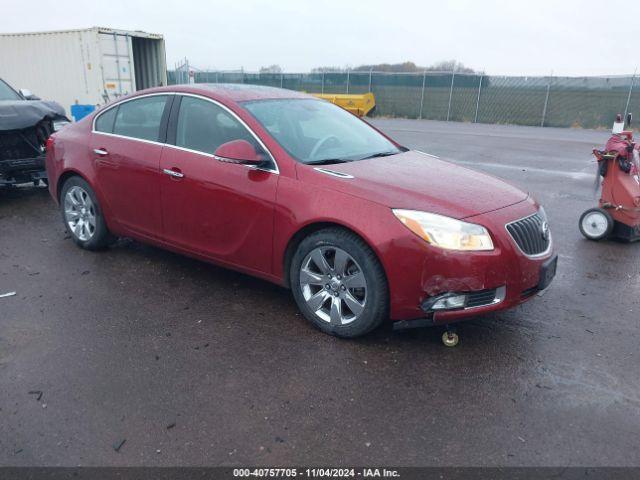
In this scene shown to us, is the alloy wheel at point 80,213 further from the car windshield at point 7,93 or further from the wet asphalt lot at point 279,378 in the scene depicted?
the car windshield at point 7,93

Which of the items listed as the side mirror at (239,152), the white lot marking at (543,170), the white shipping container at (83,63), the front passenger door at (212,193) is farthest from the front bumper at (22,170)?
the white shipping container at (83,63)

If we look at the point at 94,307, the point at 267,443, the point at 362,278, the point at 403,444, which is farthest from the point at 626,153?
the point at 94,307

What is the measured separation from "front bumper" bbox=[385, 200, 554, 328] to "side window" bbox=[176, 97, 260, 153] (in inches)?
60.7

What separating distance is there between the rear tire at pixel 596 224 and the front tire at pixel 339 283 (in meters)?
3.81

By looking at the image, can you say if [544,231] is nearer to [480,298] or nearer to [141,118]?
[480,298]

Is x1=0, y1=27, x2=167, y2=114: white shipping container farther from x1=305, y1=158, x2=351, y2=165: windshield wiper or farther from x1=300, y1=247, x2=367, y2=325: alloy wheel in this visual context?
x1=300, y1=247, x2=367, y2=325: alloy wheel

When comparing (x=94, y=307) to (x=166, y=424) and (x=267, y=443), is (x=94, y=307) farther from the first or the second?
(x=267, y=443)

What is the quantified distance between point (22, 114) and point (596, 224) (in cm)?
763

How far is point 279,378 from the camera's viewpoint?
3.17 meters

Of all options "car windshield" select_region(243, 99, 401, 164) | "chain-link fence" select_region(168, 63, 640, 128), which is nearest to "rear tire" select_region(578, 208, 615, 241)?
"car windshield" select_region(243, 99, 401, 164)

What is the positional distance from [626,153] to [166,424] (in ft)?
18.5

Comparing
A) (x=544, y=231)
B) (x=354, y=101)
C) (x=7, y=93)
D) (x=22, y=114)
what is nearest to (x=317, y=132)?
(x=544, y=231)

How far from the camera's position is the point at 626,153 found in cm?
588

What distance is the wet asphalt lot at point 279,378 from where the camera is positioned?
260 cm
